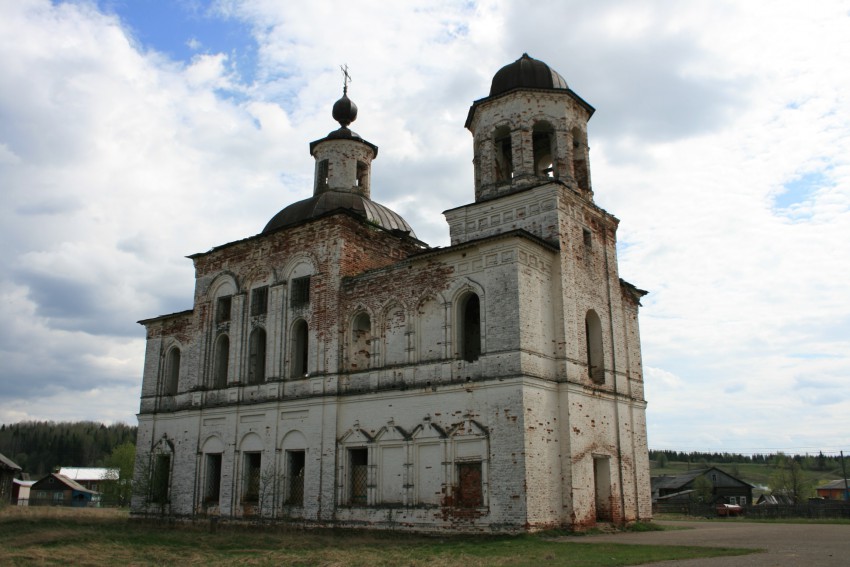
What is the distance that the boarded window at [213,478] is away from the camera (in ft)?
74.9

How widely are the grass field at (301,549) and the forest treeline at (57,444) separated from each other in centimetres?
7349

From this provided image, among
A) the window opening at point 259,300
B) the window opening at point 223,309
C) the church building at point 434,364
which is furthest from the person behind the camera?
the window opening at point 223,309

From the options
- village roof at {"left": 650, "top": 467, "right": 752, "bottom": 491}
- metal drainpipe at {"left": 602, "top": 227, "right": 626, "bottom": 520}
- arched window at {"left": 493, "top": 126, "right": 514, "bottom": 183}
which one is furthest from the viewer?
village roof at {"left": 650, "top": 467, "right": 752, "bottom": 491}

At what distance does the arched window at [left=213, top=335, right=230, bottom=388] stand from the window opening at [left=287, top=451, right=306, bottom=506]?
4.50m

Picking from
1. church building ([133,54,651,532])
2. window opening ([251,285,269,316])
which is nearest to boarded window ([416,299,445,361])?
church building ([133,54,651,532])

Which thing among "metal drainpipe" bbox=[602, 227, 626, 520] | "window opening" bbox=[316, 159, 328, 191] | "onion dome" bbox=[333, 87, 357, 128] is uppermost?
"onion dome" bbox=[333, 87, 357, 128]

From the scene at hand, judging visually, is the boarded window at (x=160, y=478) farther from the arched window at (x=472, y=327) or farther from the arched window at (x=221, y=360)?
the arched window at (x=472, y=327)

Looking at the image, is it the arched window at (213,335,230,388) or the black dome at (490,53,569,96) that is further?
the arched window at (213,335,230,388)

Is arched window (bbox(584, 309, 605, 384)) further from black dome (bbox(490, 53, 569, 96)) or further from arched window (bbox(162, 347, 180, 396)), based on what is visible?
arched window (bbox(162, 347, 180, 396))

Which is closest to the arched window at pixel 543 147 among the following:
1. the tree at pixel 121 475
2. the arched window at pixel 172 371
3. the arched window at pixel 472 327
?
the arched window at pixel 472 327

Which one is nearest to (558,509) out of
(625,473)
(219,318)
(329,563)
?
(625,473)

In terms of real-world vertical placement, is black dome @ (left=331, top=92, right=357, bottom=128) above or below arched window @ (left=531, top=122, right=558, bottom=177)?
above

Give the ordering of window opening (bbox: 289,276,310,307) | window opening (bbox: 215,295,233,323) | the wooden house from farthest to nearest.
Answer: the wooden house < window opening (bbox: 215,295,233,323) < window opening (bbox: 289,276,310,307)

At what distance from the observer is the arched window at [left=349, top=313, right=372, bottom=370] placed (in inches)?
801
